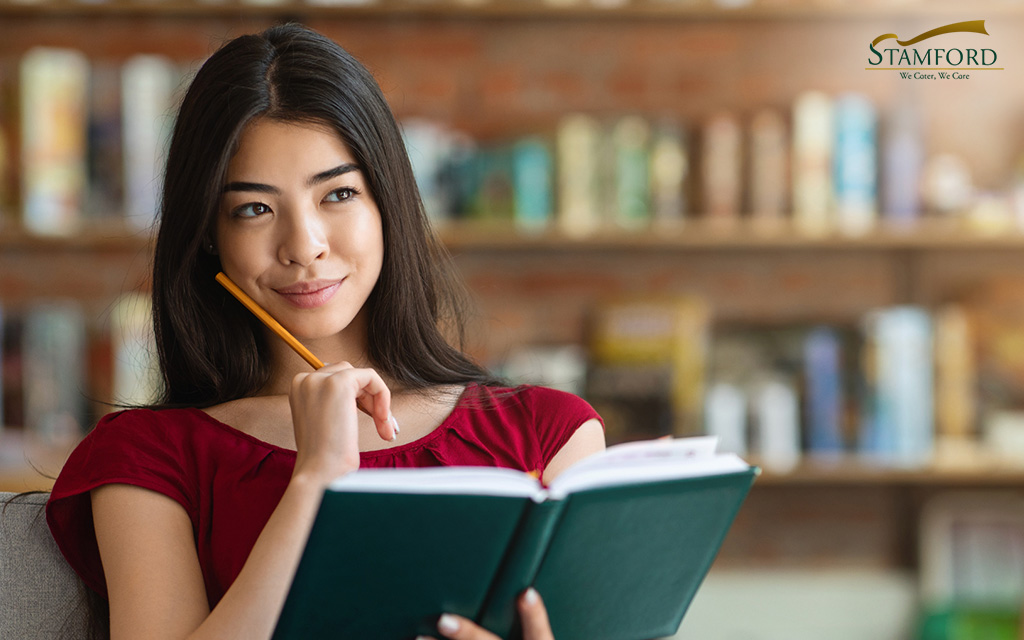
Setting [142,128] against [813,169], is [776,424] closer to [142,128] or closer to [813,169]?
[813,169]

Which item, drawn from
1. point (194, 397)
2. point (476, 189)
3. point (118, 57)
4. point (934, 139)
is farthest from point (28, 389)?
point (934, 139)

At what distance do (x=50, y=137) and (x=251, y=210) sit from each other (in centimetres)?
154

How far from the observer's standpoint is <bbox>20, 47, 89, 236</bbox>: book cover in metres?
2.40

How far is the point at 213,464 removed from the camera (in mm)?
1153

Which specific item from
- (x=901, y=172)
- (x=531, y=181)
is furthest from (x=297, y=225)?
(x=901, y=172)

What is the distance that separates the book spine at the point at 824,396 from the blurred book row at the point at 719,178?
288mm

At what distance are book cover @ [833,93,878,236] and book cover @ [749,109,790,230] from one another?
127 millimetres

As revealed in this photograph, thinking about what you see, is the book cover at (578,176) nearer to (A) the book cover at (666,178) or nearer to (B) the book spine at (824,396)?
(A) the book cover at (666,178)

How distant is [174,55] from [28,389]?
0.91 meters

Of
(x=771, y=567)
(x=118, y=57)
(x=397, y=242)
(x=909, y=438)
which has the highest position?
(x=118, y=57)

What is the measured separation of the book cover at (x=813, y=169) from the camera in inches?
97.6

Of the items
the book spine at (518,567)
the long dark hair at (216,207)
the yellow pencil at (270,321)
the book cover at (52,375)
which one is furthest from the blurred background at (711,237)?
the book spine at (518,567)

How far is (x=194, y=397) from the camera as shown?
49.6 inches

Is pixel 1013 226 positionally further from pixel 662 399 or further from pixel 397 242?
pixel 397 242
